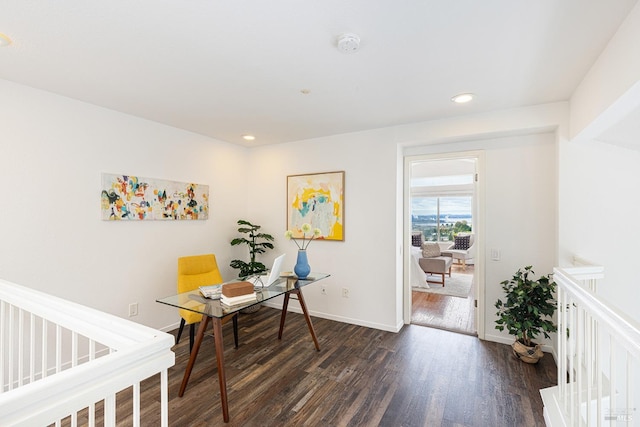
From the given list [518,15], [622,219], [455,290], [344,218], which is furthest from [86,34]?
[455,290]

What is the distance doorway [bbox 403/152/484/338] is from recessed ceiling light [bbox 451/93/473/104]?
79cm

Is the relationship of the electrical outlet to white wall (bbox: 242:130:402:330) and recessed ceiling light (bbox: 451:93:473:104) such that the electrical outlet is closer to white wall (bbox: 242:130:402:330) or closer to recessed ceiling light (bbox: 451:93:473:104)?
white wall (bbox: 242:130:402:330)

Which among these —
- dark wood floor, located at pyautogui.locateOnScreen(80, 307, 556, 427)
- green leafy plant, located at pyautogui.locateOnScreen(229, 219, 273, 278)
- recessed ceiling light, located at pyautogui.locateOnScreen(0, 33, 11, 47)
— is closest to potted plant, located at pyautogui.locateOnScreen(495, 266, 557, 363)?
dark wood floor, located at pyautogui.locateOnScreen(80, 307, 556, 427)

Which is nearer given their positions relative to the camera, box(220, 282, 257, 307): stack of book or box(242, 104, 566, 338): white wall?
box(220, 282, 257, 307): stack of book

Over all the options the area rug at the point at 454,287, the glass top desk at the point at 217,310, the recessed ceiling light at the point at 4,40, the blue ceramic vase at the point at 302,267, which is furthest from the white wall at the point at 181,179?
the area rug at the point at 454,287

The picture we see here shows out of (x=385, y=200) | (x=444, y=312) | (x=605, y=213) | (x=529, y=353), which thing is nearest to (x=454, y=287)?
(x=444, y=312)

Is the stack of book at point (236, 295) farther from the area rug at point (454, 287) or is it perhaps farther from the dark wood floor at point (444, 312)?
the area rug at point (454, 287)

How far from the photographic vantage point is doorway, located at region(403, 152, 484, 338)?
11.1 feet

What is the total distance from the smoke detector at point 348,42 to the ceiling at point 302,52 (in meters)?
0.04

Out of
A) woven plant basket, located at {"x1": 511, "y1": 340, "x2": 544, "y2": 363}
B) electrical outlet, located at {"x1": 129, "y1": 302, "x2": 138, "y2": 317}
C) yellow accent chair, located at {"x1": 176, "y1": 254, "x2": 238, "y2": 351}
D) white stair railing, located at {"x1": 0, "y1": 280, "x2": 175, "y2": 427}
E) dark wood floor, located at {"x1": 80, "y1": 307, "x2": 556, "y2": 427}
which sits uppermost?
white stair railing, located at {"x1": 0, "y1": 280, "x2": 175, "y2": 427}

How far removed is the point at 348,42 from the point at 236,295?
1911mm

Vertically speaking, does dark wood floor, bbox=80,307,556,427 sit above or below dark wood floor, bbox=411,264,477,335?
below

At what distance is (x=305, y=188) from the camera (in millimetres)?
3984

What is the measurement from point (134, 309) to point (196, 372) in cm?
106
